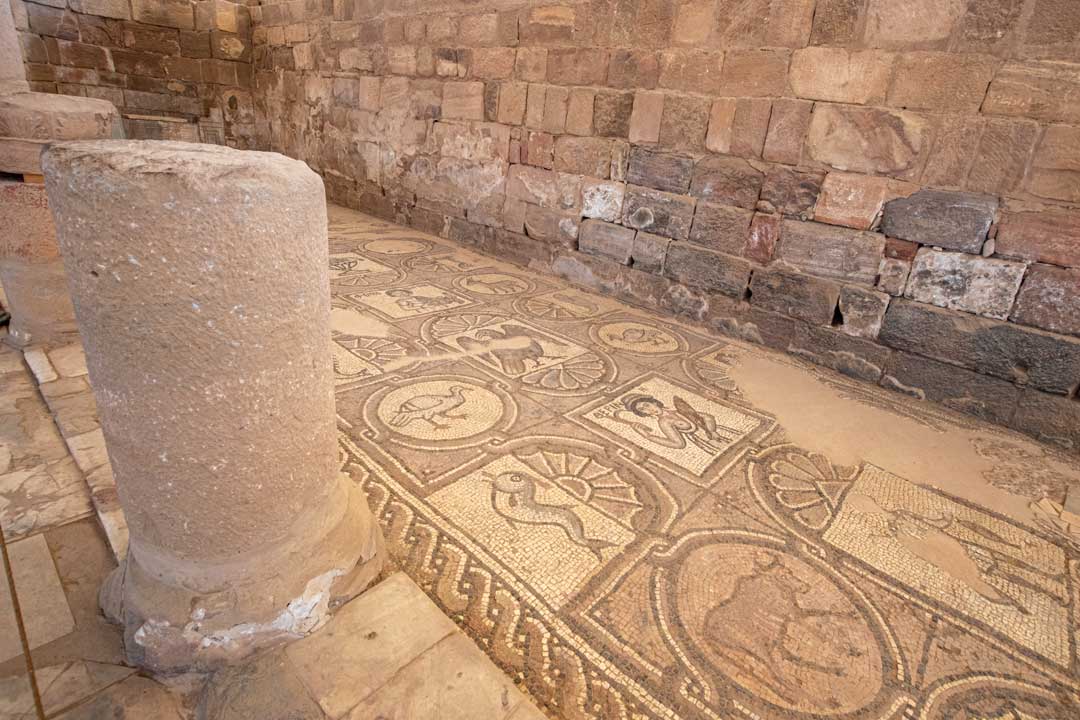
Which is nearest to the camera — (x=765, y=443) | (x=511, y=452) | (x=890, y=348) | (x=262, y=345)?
(x=262, y=345)

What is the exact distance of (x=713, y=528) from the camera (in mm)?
1839

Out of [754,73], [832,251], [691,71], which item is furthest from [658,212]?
[832,251]

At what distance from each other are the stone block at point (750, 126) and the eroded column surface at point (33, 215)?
10.7ft

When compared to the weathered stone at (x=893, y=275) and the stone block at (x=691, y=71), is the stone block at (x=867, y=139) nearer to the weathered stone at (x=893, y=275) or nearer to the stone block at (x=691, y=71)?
the weathered stone at (x=893, y=275)

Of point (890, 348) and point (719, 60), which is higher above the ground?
point (719, 60)

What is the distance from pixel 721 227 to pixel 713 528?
7.28 ft

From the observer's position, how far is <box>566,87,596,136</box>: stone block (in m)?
3.91

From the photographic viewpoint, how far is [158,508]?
3.91 ft

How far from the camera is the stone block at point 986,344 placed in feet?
8.02

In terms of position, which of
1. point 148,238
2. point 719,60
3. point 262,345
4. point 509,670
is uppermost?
point 719,60

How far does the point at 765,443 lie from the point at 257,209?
84.4 inches

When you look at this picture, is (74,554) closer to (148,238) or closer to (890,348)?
(148,238)

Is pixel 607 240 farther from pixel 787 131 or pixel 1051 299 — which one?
pixel 1051 299

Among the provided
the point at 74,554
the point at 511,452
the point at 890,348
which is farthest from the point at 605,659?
the point at 890,348
